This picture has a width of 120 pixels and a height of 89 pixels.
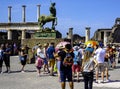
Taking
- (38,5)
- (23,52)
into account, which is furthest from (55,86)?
(38,5)

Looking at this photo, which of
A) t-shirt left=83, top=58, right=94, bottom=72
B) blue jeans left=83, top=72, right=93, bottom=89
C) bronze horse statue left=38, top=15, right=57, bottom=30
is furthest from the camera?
bronze horse statue left=38, top=15, right=57, bottom=30

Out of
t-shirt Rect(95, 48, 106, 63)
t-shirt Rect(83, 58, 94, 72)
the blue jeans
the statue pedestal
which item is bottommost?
the blue jeans

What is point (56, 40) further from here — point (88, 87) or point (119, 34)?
point (119, 34)

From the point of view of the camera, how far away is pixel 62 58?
11.6 meters

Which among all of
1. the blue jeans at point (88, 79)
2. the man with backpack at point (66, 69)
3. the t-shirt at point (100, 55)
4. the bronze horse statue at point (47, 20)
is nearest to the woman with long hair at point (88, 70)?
the blue jeans at point (88, 79)

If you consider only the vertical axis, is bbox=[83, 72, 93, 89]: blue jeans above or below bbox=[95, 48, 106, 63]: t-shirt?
below

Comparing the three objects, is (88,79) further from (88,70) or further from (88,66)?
(88,66)

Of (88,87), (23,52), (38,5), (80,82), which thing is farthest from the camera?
(38,5)

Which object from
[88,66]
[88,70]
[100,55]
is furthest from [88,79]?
[100,55]

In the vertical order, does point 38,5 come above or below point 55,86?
above

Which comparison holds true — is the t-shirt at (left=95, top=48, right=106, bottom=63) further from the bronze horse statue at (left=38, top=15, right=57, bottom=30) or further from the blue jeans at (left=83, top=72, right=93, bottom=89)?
the bronze horse statue at (left=38, top=15, right=57, bottom=30)

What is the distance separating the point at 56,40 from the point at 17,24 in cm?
4412

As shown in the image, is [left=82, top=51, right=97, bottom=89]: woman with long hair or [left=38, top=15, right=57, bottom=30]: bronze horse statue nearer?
[left=82, top=51, right=97, bottom=89]: woman with long hair

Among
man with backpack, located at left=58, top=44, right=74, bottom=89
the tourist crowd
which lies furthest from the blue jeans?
man with backpack, located at left=58, top=44, right=74, bottom=89
